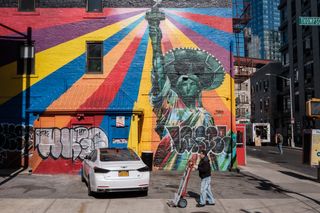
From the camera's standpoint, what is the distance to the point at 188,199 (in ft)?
42.3

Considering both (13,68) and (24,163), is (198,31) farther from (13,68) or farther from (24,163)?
(24,163)

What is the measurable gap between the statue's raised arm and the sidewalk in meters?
5.45

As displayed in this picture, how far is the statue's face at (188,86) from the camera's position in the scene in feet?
69.3

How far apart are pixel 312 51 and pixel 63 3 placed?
41.6 m

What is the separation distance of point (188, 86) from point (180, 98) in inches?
29.0

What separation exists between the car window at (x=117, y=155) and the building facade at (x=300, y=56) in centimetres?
3930

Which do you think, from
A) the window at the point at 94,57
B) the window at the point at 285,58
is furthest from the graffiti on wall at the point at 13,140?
the window at the point at 285,58

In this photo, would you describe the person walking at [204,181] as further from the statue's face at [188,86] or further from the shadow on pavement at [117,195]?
the statue's face at [188,86]

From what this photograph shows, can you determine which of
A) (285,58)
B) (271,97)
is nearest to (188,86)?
(285,58)

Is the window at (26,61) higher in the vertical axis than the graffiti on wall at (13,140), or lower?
higher

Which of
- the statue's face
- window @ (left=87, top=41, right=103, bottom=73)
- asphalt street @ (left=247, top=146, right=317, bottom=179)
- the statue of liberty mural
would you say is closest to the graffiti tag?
the statue of liberty mural

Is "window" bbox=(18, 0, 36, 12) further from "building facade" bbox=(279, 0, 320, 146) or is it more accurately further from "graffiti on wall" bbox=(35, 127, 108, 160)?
"building facade" bbox=(279, 0, 320, 146)

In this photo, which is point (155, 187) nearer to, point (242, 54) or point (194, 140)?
point (194, 140)

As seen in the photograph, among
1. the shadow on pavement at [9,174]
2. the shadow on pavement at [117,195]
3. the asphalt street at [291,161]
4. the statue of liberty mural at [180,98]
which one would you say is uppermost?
the statue of liberty mural at [180,98]
